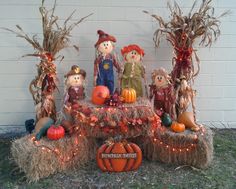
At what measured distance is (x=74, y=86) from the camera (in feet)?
12.4

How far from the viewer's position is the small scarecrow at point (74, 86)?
3768 mm

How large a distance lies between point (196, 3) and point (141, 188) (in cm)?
260

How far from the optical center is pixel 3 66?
432 centimetres

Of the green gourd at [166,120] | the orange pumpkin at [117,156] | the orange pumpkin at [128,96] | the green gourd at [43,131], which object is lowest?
the orange pumpkin at [117,156]

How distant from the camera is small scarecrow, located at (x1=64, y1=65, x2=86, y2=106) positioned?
3768mm

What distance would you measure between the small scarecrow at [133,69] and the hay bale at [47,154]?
860 millimetres

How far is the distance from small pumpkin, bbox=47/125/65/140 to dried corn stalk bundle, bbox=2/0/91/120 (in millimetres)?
601

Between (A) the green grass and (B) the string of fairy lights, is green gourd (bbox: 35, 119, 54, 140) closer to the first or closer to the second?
(B) the string of fairy lights

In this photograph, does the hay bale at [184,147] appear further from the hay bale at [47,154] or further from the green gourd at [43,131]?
the green gourd at [43,131]

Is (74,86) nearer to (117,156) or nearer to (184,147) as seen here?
(117,156)

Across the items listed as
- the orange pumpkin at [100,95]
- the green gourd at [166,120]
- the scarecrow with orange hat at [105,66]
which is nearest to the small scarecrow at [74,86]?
the scarecrow with orange hat at [105,66]

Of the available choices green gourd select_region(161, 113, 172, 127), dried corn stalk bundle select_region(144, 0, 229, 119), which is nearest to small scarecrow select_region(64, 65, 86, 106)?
green gourd select_region(161, 113, 172, 127)

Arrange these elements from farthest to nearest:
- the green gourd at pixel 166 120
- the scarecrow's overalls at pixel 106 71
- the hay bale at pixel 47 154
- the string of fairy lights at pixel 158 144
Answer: the scarecrow's overalls at pixel 106 71
the green gourd at pixel 166 120
the string of fairy lights at pixel 158 144
the hay bale at pixel 47 154

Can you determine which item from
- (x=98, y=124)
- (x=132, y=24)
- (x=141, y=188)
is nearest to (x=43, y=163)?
(x=98, y=124)
